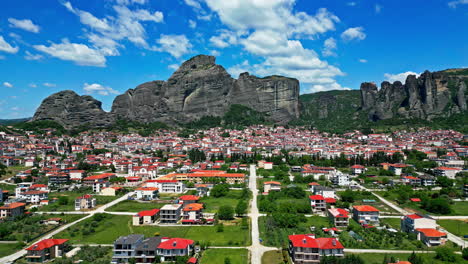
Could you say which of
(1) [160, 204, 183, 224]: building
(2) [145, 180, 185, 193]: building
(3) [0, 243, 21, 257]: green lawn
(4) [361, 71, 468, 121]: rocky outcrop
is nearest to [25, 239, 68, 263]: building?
(3) [0, 243, 21, 257]: green lawn

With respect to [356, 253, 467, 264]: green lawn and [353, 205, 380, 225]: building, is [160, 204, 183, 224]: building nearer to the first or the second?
[356, 253, 467, 264]: green lawn

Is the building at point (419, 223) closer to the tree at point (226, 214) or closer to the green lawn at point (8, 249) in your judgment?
the tree at point (226, 214)

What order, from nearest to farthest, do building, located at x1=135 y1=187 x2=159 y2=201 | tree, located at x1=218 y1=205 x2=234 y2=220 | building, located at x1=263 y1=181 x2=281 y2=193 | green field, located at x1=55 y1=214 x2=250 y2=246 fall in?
1. green field, located at x1=55 y1=214 x2=250 y2=246
2. tree, located at x1=218 y1=205 x2=234 y2=220
3. building, located at x1=135 y1=187 x2=159 y2=201
4. building, located at x1=263 y1=181 x2=281 y2=193

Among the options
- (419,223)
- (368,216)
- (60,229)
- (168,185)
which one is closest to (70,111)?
(168,185)

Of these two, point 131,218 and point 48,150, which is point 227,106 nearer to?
point 48,150

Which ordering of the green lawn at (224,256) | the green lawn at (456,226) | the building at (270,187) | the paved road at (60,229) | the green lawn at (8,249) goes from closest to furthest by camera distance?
the green lawn at (224,256) → the paved road at (60,229) → the green lawn at (8,249) → the green lawn at (456,226) → the building at (270,187)

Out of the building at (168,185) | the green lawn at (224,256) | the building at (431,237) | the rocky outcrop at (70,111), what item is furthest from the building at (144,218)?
the rocky outcrop at (70,111)
